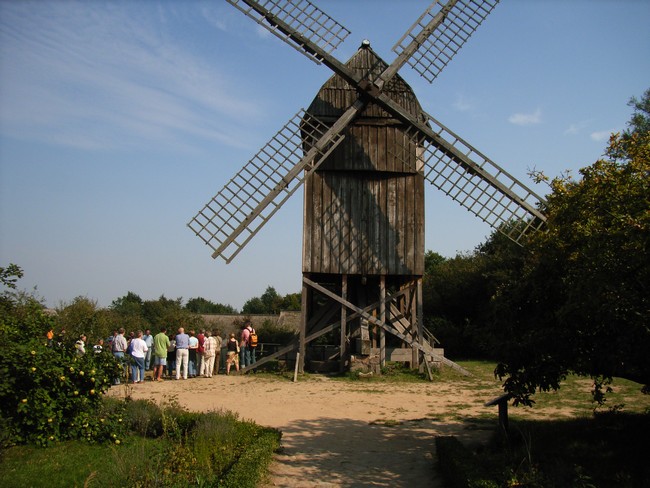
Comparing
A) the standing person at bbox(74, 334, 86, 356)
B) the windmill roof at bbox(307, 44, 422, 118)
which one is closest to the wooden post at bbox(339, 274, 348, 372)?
the windmill roof at bbox(307, 44, 422, 118)

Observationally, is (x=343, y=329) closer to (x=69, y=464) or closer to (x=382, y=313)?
(x=382, y=313)

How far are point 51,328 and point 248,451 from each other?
4077 mm

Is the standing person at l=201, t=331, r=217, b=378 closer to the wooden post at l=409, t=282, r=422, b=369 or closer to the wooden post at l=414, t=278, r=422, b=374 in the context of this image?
the wooden post at l=409, t=282, r=422, b=369

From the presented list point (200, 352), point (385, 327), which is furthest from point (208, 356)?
point (385, 327)

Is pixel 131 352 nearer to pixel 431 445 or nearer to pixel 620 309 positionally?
pixel 431 445

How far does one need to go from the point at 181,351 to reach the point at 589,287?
1334 centimetres

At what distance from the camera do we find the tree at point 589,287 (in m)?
6.37

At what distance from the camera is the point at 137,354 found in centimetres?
1598

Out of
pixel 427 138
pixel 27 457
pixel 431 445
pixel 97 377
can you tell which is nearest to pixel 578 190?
pixel 431 445

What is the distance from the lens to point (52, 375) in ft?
28.6

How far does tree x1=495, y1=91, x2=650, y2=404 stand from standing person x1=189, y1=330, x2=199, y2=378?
11262 mm

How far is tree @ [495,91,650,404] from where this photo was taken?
6371 mm

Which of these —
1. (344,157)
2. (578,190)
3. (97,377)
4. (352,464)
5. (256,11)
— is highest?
(256,11)

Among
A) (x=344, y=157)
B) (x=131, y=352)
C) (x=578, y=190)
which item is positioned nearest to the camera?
(x=578, y=190)
